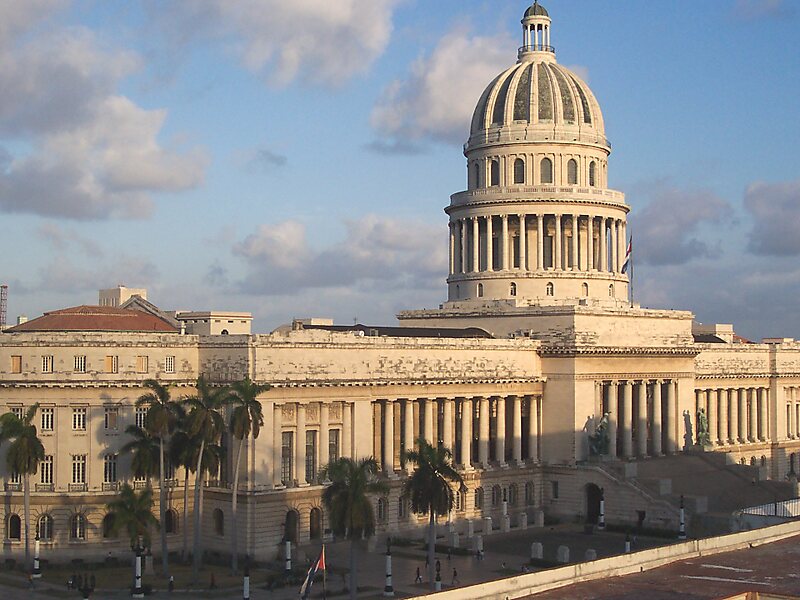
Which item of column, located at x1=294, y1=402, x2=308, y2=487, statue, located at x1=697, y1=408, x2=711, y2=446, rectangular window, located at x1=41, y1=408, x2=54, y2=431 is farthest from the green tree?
statue, located at x1=697, y1=408, x2=711, y2=446

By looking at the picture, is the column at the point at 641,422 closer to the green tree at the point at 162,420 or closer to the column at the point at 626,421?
the column at the point at 626,421

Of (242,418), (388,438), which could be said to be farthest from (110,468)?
(388,438)

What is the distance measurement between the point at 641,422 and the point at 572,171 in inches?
958

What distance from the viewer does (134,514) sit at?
7562 cm

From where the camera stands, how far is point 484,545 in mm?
90375

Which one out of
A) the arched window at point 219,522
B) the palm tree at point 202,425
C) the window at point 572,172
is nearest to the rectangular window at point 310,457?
the arched window at point 219,522

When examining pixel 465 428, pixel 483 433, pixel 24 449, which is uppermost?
pixel 24 449

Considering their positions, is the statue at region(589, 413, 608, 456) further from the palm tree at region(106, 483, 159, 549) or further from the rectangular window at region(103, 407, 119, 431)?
the palm tree at region(106, 483, 159, 549)

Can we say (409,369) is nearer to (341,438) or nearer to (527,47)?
(341,438)

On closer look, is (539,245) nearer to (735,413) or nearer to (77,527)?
(735,413)

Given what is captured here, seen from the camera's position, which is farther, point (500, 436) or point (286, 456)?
point (500, 436)

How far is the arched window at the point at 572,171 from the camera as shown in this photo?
4710 inches

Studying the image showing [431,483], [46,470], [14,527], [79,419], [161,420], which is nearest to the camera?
[431,483]

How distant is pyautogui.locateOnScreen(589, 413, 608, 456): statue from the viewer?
105 meters
